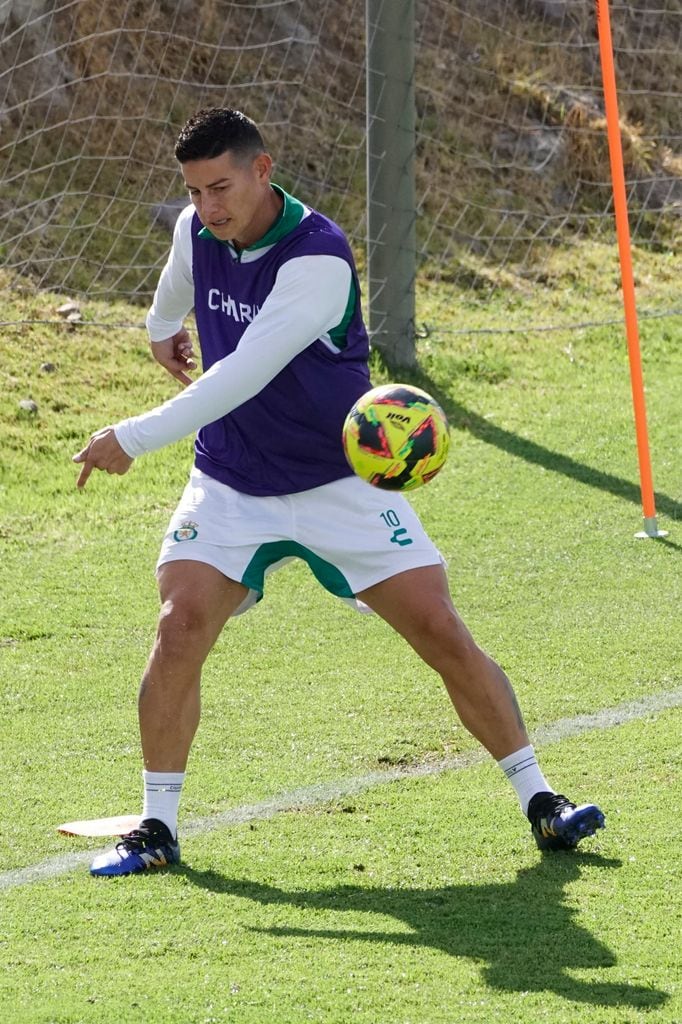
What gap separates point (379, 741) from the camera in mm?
5422

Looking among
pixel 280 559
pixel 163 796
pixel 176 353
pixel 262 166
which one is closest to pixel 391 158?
pixel 176 353

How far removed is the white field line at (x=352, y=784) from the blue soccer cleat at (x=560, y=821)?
27.4 inches

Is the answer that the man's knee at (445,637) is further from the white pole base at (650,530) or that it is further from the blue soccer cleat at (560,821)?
the white pole base at (650,530)

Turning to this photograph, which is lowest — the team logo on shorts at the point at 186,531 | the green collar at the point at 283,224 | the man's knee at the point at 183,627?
the man's knee at the point at 183,627

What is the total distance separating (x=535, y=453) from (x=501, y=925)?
492 cm

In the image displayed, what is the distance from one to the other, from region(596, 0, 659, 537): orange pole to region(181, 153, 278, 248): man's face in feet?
10.1

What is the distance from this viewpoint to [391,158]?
30.5 ft

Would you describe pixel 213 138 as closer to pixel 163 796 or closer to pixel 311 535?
pixel 311 535

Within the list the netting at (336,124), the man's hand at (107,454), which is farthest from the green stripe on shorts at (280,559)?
the netting at (336,124)

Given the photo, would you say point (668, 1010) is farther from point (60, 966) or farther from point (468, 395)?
point (468, 395)

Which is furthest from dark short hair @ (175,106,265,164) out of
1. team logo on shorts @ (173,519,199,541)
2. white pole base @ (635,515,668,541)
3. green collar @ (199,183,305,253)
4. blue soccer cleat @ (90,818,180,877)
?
white pole base @ (635,515,668,541)

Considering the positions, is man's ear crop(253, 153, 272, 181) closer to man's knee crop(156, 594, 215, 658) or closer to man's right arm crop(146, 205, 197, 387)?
man's right arm crop(146, 205, 197, 387)

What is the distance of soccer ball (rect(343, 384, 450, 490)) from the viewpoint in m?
4.26

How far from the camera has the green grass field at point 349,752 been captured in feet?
12.5
